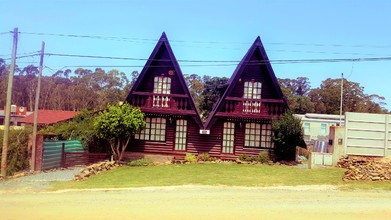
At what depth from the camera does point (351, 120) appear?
1969 centimetres

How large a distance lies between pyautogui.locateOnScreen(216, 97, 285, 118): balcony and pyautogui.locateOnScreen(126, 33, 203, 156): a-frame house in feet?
7.23

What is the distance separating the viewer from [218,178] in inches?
637

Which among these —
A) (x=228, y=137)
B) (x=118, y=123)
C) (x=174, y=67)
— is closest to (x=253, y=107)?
(x=228, y=137)

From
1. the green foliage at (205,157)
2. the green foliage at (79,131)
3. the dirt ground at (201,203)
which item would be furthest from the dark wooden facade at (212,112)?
the dirt ground at (201,203)

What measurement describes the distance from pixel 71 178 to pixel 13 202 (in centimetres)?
593

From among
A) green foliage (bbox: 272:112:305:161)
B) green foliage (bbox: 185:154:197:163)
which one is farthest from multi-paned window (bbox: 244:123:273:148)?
green foliage (bbox: 185:154:197:163)

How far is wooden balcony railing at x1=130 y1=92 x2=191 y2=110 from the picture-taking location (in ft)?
81.6

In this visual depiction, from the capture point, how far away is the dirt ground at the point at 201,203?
31.1ft

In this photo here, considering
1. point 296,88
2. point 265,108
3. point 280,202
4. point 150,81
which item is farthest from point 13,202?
point 296,88

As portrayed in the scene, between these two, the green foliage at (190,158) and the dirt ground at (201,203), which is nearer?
the dirt ground at (201,203)

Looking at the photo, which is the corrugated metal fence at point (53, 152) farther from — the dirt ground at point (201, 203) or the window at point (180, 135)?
the window at point (180, 135)

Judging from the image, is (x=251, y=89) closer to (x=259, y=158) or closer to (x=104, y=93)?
(x=259, y=158)

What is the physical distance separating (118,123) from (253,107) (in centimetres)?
891

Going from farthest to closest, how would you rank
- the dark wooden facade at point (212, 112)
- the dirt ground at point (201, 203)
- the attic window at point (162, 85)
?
the attic window at point (162, 85) → the dark wooden facade at point (212, 112) → the dirt ground at point (201, 203)
